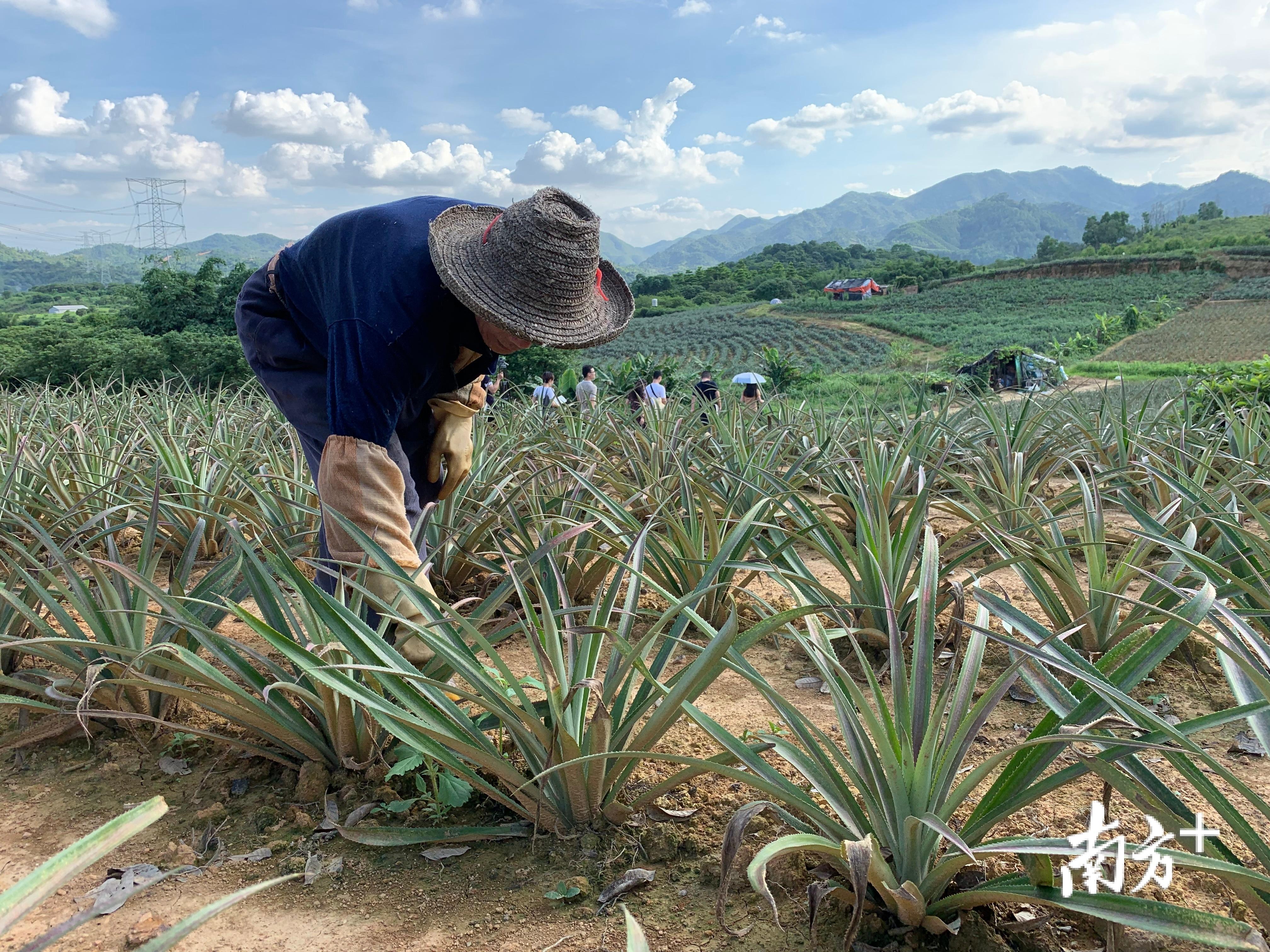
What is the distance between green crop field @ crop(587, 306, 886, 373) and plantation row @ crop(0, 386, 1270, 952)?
69.4ft

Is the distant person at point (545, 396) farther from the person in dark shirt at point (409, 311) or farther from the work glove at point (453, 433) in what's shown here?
the person in dark shirt at point (409, 311)

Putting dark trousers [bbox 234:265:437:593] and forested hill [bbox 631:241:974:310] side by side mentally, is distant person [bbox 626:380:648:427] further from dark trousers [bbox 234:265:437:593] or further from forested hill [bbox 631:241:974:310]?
forested hill [bbox 631:241:974:310]

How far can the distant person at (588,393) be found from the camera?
4719 mm

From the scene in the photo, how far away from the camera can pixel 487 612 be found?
154 centimetres

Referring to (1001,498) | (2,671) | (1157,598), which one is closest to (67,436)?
(2,671)

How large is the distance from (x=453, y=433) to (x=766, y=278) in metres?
69.0

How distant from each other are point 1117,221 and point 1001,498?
3722 inches

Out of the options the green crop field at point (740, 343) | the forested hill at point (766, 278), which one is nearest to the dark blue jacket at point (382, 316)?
the green crop field at point (740, 343)

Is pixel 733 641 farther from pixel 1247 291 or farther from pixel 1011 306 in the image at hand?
pixel 1011 306

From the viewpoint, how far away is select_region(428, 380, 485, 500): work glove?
2203mm

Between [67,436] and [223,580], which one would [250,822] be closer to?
[223,580]

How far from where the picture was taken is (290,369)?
83.5 inches

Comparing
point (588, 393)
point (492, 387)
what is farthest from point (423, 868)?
point (588, 393)

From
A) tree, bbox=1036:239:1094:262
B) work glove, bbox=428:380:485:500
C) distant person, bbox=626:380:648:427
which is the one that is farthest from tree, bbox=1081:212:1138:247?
work glove, bbox=428:380:485:500
